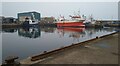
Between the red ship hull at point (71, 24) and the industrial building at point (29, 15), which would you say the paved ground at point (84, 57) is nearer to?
the red ship hull at point (71, 24)

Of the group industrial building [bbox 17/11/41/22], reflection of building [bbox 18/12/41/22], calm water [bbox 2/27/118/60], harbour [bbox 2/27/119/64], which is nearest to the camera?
harbour [bbox 2/27/119/64]

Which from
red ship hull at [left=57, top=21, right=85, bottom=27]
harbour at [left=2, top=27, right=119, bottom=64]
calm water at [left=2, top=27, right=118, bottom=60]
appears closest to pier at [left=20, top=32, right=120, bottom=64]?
harbour at [left=2, top=27, right=119, bottom=64]

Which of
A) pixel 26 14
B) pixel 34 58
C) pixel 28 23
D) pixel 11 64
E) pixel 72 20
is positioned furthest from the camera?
pixel 26 14

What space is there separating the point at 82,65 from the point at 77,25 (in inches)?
1638

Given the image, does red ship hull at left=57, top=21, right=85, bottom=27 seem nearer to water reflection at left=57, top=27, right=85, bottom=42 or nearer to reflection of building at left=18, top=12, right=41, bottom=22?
reflection of building at left=18, top=12, right=41, bottom=22

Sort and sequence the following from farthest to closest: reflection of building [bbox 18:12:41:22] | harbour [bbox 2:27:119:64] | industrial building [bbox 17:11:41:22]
Answer: reflection of building [bbox 18:12:41:22], industrial building [bbox 17:11:41:22], harbour [bbox 2:27:119:64]

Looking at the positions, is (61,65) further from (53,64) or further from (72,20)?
(72,20)

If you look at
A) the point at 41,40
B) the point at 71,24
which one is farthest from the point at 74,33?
the point at 71,24

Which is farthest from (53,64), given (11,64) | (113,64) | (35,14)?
(35,14)

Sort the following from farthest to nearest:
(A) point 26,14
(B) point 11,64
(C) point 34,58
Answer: (A) point 26,14
(C) point 34,58
(B) point 11,64

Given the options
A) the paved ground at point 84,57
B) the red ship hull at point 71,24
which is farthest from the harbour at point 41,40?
the red ship hull at point 71,24

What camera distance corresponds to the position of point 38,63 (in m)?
3.18

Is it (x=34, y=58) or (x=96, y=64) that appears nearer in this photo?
(x=96, y=64)

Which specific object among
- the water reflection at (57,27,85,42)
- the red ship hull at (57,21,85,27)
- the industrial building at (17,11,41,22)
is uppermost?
the industrial building at (17,11,41,22)
